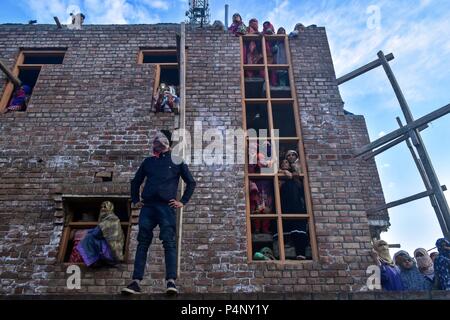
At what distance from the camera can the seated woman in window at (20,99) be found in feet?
20.8

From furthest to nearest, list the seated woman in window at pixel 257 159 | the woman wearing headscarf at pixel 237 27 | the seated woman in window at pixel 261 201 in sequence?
the woman wearing headscarf at pixel 237 27
the seated woman in window at pixel 257 159
the seated woman in window at pixel 261 201

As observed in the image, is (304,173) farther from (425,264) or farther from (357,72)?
(357,72)

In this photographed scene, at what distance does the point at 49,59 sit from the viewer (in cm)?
756

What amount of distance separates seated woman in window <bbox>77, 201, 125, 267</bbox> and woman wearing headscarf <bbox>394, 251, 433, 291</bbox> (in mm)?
3764

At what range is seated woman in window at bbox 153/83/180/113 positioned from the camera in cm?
623

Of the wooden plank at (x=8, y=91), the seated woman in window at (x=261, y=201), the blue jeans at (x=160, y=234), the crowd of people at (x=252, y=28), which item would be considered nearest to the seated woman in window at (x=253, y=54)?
the crowd of people at (x=252, y=28)

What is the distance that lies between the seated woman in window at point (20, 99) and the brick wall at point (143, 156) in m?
0.25

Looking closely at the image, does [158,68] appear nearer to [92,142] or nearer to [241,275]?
[92,142]

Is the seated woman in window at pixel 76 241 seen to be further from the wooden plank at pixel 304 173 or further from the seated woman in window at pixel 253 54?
the seated woman in window at pixel 253 54

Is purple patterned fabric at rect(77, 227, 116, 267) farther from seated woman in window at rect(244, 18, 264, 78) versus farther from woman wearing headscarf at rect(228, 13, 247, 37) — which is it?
woman wearing headscarf at rect(228, 13, 247, 37)

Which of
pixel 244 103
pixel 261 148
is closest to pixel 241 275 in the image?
pixel 261 148

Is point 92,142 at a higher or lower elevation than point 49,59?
lower

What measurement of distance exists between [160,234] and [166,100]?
3238 millimetres
